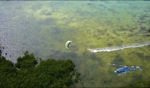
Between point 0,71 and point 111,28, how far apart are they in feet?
19.4

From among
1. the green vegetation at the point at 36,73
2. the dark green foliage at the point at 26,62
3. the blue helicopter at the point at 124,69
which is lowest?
the blue helicopter at the point at 124,69

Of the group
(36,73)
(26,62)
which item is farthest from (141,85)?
(26,62)

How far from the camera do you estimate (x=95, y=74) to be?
8.91 meters

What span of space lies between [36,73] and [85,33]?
12.9 feet

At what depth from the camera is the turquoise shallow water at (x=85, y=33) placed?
9.24 m

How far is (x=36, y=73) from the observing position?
8461mm

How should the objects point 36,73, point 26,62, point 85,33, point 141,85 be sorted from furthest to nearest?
point 85,33 < point 26,62 < point 36,73 < point 141,85

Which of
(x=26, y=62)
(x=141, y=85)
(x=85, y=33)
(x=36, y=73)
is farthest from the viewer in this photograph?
(x=85, y=33)

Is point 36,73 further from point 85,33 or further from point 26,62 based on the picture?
point 85,33

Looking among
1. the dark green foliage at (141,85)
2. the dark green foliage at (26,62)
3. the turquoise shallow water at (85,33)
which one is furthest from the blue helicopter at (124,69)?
the dark green foliage at (26,62)

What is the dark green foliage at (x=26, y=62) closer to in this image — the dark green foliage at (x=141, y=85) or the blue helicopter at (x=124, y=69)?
the blue helicopter at (x=124, y=69)

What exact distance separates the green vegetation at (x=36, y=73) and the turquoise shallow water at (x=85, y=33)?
552mm

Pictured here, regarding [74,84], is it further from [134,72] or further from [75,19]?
[75,19]

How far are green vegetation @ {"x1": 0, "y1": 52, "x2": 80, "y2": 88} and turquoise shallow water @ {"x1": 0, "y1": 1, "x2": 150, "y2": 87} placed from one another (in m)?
0.55
